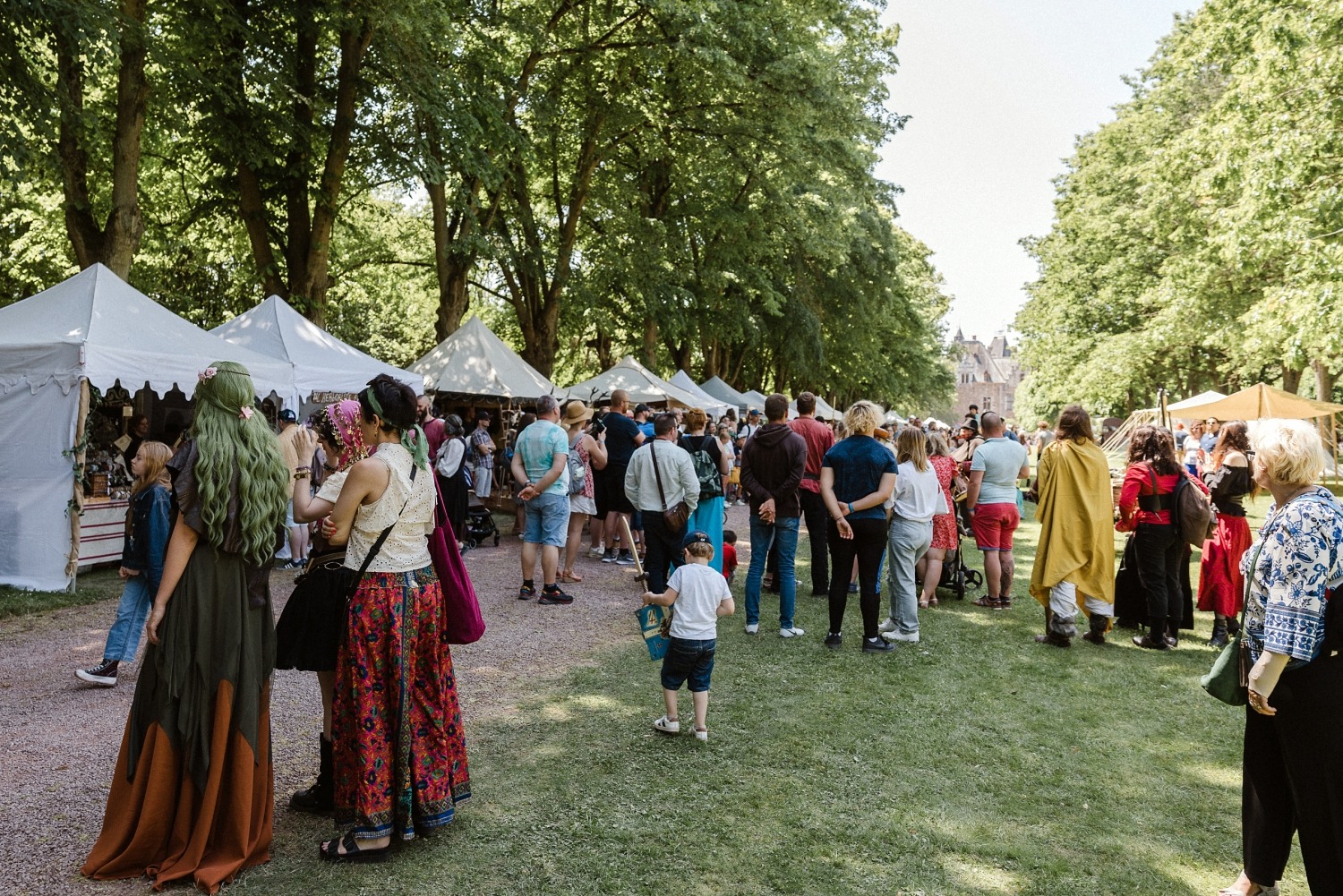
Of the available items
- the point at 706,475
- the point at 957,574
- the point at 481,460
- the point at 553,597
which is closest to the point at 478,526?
the point at 481,460

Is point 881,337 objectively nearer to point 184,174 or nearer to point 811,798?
point 184,174

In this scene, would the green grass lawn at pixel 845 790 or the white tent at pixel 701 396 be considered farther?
the white tent at pixel 701 396

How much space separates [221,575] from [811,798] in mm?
2781

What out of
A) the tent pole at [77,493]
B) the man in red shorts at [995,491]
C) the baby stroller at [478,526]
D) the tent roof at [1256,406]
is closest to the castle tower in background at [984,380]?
the tent roof at [1256,406]

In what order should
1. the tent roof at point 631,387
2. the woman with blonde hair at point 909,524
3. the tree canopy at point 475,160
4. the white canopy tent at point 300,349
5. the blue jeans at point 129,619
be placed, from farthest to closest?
the tent roof at point 631,387
the tree canopy at point 475,160
the white canopy tent at point 300,349
the woman with blonde hair at point 909,524
the blue jeans at point 129,619

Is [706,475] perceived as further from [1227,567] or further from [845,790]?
[1227,567]

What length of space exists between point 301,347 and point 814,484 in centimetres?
708

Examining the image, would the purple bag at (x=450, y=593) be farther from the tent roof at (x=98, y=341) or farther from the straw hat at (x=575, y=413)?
the tent roof at (x=98, y=341)

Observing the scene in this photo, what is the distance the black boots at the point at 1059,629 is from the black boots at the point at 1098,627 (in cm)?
18

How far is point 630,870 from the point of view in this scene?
3.56m

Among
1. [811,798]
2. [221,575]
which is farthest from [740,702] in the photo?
[221,575]

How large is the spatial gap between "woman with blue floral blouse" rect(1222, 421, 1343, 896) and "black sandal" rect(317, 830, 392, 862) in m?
3.27

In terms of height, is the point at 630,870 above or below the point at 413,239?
below

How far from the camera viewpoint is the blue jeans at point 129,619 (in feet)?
18.3
